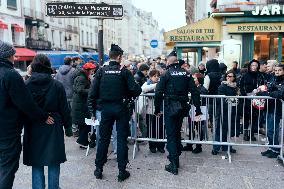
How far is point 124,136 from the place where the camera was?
18.3 feet

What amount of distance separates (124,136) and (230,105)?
88.7 inches

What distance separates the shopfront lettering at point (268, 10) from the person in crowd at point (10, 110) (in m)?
13.3

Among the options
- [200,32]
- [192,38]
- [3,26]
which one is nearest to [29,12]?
[3,26]

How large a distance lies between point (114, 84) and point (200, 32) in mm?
12039

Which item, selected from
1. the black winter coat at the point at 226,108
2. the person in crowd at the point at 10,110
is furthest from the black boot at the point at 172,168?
the person in crowd at the point at 10,110

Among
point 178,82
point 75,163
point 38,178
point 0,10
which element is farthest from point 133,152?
point 0,10

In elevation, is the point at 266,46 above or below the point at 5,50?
above

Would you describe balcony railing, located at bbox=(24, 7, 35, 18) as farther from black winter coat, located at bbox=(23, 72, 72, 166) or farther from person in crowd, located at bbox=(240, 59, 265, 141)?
black winter coat, located at bbox=(23, 72, 72, 166)

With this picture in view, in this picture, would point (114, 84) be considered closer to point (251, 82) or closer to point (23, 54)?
point (251, 82)

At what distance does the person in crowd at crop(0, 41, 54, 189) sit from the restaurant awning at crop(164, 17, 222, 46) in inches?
518

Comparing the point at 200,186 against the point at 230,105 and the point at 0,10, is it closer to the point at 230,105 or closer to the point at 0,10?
the point at 230,105

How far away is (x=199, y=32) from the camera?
659 inches

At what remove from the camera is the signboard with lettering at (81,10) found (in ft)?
25.3

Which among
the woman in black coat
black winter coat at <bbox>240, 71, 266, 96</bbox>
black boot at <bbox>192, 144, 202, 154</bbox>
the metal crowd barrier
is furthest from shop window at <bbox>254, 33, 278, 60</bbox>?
the woman in black coat
